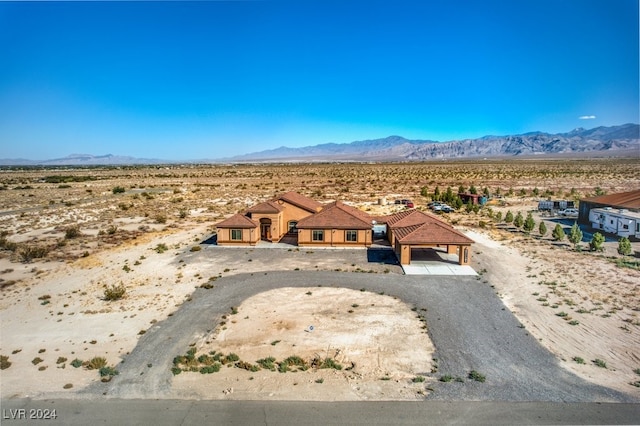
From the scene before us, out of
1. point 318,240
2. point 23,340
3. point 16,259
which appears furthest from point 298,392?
point 16,259

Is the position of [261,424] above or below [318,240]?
below

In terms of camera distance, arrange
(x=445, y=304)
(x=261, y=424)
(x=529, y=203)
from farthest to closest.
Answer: (x=529, y=203) → (x=445, y=304) → (x=261, y=424)

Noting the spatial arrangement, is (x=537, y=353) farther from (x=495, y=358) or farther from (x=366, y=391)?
(x=366, y=391)

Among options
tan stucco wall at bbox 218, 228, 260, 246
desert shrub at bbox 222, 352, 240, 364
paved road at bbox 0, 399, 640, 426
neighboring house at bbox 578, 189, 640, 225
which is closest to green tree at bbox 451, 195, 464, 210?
neighboring house at bbox 578, 189, 640, 225

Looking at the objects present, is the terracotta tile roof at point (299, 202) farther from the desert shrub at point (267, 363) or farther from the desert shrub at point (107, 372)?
the desert shrub at point (107, 372)

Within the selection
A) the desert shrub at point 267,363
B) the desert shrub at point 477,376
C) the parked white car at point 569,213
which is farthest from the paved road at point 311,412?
the parked white car at point 569,213

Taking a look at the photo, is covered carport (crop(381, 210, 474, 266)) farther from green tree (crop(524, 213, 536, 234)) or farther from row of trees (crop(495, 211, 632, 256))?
green tree (crop(524, 213, 536, 234))

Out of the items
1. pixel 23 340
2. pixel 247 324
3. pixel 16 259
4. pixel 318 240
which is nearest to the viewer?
pixel 23 340
